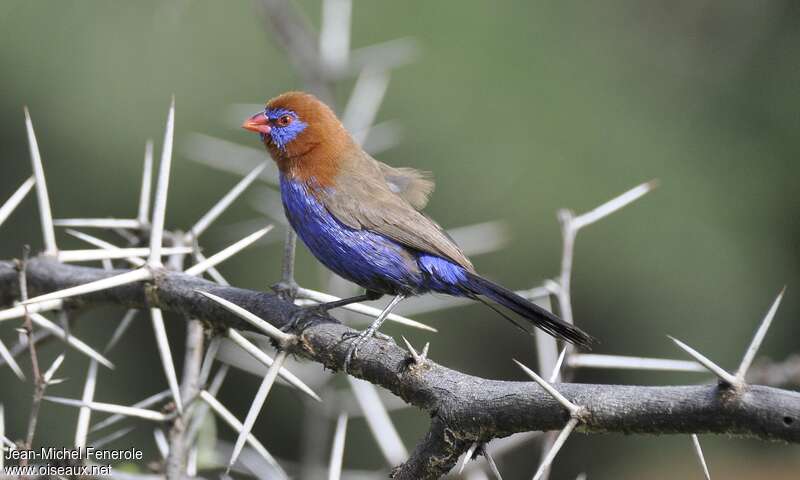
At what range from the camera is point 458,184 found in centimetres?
815

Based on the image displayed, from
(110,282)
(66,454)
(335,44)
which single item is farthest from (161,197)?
(335,44)

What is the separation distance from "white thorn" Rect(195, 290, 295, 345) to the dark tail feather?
0.90m

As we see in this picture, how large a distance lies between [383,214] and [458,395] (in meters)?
2.08

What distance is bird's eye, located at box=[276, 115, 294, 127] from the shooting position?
15.1 feet

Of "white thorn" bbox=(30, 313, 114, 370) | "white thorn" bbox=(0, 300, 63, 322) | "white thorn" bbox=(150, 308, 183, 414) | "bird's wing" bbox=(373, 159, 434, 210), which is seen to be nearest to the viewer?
"white thorn" bbox=(0, 300, 63, 322)

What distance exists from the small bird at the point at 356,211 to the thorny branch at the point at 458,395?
966 millimetres

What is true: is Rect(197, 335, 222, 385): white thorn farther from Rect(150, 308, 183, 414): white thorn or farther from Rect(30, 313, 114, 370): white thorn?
Rect(30, 313, 114, 370): white thorn

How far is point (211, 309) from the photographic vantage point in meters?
3.04

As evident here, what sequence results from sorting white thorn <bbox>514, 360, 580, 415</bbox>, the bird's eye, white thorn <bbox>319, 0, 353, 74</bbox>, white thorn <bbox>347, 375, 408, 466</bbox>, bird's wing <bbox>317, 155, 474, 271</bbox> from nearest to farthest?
white thorn <bbox>514, 360, 580, 415</bbox>, white thorn <bbox>347, 375, 408, 466</bbox>, bird's wing <bbox>317, 155, 474, 271</bbox>, the bird's eye, white thorn <bbox>319, 0, 353, 74</bbox>

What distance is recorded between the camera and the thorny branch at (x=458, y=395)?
1838mm

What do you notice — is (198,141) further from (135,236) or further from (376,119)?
(135,236)

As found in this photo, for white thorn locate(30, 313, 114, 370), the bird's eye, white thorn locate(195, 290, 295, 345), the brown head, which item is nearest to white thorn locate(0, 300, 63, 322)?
white thorn locate(30, 313, 114, 370)

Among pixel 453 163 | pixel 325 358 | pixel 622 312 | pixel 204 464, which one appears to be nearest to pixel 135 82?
pixel 453 163

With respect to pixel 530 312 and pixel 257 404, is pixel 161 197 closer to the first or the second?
pixel 257 404
